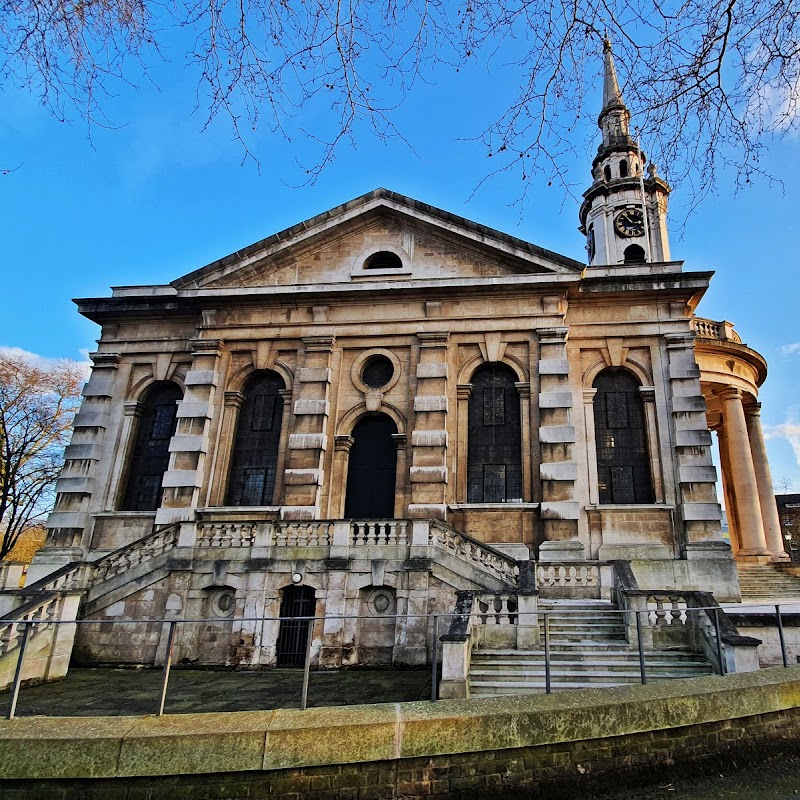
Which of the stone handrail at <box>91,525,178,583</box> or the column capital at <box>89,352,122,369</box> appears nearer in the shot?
the stone handrail at <box>91,525,178,583</box>

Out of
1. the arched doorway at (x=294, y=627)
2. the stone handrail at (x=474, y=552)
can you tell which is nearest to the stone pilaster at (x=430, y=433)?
the stone handrail at (x=474, y=552)

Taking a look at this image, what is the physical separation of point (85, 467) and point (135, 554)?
6435 mm

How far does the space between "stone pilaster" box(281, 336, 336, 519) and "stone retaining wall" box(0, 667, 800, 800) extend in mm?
14347

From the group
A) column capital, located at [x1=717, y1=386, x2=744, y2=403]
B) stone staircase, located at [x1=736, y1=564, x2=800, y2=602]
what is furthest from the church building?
column capital, located at [x1=717, y1=386, x2=744, y2=403]

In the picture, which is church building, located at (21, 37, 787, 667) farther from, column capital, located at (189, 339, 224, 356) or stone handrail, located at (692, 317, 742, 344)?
stone handrail, located at (692, 317, 742, 344)

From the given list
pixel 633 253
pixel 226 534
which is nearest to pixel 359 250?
pixel 226 534

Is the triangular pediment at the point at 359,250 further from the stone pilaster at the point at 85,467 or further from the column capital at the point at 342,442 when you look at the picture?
the column capital at the point at 342,442

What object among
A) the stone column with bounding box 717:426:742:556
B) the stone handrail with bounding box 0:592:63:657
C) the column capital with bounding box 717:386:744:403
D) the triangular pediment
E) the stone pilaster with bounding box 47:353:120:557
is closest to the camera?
the stone handrail with bounding box 0:592:63:657

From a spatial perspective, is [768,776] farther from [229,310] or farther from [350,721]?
[229,310]

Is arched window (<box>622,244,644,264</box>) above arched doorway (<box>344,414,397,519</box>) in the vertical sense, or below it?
above

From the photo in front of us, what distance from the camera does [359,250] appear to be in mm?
23609

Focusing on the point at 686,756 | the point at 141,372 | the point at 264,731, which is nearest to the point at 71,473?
the point at 141,372

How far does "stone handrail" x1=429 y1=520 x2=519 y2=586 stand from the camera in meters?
15.5

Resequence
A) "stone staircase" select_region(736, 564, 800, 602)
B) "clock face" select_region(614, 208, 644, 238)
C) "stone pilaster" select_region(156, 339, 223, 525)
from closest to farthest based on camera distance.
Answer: "stone staircase" select_region(736, 564, 800, 602) < "stone pilaster" select_region(156, 339, 223, 525) < "clock face" select_region(614, 208, 644, 238)
